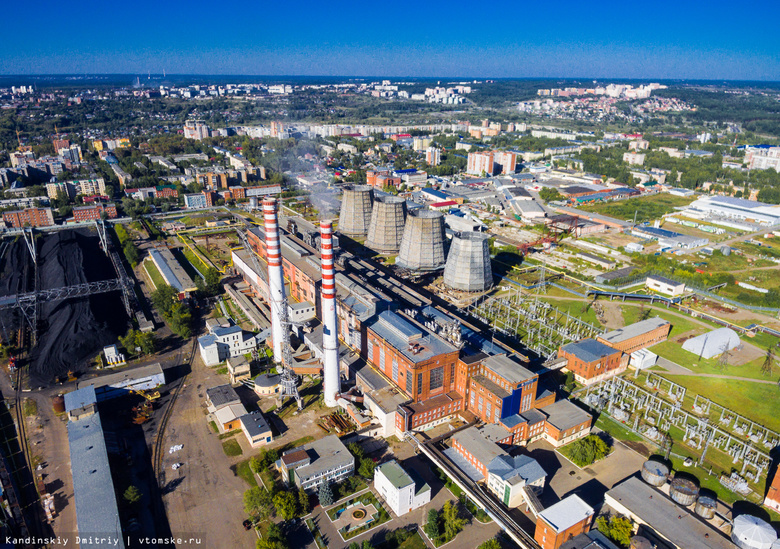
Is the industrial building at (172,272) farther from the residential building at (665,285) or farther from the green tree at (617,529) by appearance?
the residential building at (665,285)

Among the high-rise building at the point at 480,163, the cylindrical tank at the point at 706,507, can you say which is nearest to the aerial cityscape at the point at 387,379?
the cylindrical tank at the point at 706,507

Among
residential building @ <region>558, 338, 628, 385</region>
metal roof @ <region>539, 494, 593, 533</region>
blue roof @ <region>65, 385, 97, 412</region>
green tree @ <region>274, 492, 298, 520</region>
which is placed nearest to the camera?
metal roof @ <region>539, 494, 593, 533</region>

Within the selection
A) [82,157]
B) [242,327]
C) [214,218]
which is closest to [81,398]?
[242,327]

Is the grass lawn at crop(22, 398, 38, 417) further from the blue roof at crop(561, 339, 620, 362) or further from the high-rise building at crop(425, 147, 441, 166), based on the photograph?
the high-rise building at crop(425, 147, 441, 166)

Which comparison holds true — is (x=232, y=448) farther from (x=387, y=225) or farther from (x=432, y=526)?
(x=387, y=225)

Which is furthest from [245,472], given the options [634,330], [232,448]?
[634,330]

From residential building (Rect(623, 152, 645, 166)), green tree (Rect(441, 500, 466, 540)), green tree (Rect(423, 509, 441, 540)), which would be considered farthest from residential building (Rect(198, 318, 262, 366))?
residential building (Rect(623, 152, 645, 166))

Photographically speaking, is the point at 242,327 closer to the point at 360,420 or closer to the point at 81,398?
the point at 81,398
